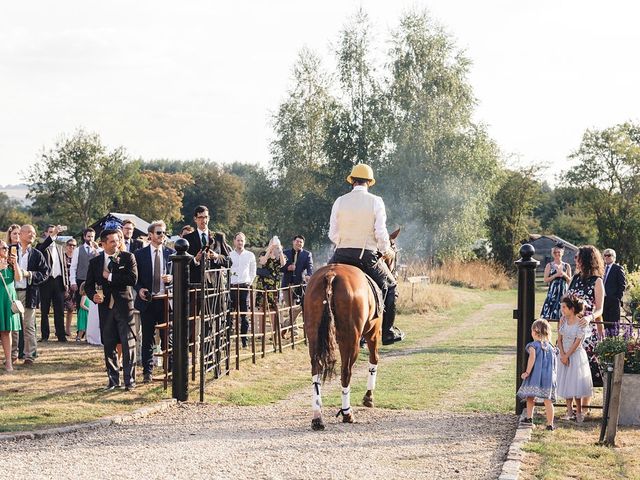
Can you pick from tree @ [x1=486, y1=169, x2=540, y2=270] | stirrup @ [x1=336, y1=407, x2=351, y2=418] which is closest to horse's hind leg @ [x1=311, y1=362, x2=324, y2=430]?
stirrup @ [x1=336, y1=407, x2=351, y2=418]

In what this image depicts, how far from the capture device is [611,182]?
77.5 metres

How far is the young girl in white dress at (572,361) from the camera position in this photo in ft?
31.8

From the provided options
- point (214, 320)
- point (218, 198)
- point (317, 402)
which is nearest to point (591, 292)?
point (317, 402)

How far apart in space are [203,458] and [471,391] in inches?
226

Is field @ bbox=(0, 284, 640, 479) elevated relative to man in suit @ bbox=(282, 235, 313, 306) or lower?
lower

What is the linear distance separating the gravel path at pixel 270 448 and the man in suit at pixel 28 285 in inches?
186

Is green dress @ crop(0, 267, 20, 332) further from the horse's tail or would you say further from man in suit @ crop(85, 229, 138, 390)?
the horse's tail

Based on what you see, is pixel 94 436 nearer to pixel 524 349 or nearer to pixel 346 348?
pixel 346 348

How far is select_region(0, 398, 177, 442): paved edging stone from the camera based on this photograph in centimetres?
819

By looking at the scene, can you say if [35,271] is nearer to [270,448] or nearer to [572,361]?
[270,448]

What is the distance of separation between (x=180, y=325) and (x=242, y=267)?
276 inches

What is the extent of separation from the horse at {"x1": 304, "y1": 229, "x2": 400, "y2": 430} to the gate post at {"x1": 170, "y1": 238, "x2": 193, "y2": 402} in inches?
70.0

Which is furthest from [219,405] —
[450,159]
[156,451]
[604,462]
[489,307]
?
[450,159]

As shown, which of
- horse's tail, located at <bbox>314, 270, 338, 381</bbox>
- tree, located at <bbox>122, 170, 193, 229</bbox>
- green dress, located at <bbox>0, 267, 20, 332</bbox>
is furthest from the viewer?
tree, located at <bbox>122, 170, 193, 229</bbox>
